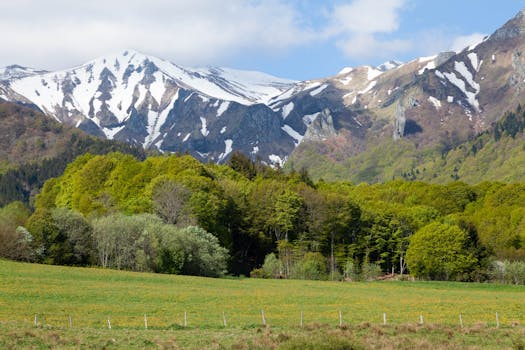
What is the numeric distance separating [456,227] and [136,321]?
73236mm

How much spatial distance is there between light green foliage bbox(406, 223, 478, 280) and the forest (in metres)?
0.15

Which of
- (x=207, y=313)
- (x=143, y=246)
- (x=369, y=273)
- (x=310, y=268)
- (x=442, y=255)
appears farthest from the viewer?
(x=369, y=273)

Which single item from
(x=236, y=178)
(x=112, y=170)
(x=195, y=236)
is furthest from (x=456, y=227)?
(x=112, y=170)

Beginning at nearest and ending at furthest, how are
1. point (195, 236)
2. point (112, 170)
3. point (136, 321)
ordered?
1. point (136, 321)
2. point (195, 236)
3. point (112, 170)

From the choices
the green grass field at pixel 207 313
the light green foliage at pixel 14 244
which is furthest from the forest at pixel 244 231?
the green grass field at pixel 207 313

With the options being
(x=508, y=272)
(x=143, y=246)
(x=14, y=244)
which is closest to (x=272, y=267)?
(x=143, y=246)

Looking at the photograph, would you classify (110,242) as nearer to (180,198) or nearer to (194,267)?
(194,267)

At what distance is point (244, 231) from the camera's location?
110 metres

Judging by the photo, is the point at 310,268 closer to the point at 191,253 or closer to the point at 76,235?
the point at 191,253

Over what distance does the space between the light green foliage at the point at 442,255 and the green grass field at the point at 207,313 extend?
27.7m

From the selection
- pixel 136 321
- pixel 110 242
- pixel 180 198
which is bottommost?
pixel 136 321

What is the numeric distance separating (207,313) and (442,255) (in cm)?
6314

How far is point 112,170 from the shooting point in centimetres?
11888

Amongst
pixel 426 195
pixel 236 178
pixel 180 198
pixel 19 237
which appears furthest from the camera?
pixel 426 195
